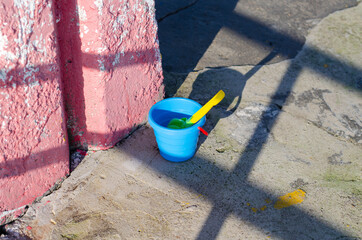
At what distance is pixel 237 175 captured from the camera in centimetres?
260

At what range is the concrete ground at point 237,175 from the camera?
7.41 feet

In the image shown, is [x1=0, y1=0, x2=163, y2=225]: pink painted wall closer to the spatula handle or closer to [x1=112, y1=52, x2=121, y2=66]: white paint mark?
[x1=112, y1=52, x2=121, y2=66]: white paint mark

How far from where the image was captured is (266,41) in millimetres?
4129

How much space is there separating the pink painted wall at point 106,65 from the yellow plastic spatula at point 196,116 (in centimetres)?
33

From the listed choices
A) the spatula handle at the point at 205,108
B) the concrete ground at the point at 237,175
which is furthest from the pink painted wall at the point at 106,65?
the spatula handle at the point at 205,108

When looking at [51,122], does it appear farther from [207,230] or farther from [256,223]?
[256,223]

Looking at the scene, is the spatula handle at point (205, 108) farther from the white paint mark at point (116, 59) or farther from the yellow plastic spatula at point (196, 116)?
the white paint mark at point (116, 59)

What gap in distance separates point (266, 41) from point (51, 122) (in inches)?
105

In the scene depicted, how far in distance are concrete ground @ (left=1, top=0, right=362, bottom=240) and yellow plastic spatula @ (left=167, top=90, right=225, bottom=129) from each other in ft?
0.82

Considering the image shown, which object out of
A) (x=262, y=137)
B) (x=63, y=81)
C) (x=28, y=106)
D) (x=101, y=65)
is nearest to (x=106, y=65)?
(x=101, y=65)

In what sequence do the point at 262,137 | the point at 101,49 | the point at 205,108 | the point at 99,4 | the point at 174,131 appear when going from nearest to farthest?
the point at 99,4 < the point at 101,49 < the point at 174,131 < the point at 205,108 < the point at 262,137

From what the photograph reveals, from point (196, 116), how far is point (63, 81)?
0.88 metres

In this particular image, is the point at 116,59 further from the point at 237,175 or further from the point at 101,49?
the point at 237,175

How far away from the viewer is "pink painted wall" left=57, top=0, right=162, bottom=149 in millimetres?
2229
